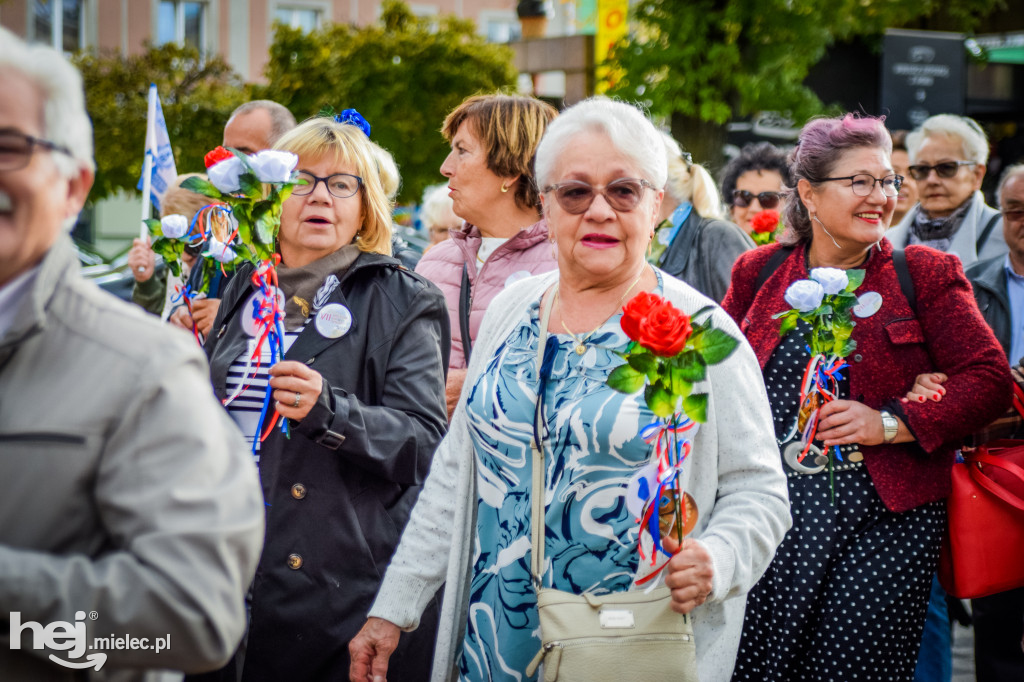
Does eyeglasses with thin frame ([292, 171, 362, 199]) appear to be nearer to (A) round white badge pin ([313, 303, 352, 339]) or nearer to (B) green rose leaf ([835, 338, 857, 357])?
(A) round white badge pin ([313, 303, 352, 339])

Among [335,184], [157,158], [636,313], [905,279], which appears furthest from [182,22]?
[636,313]

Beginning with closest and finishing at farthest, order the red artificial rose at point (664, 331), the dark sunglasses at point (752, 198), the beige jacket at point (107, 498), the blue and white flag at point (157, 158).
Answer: the beige jacket at point (107, 498), the red artificial rose at point (664, 331), the blue and white flag at point (157, 158), the dark sunglasses at point (752, 198)

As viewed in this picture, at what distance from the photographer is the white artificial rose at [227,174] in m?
3.04

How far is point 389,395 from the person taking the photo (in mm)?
3115

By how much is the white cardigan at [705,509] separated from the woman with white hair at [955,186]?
3755 millimetres

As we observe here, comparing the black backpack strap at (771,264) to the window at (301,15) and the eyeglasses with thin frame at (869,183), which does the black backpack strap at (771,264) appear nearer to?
the eyeglasses with thin frame at (869,183)

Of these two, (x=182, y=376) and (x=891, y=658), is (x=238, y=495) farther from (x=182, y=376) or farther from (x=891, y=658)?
(x=891, y=658)

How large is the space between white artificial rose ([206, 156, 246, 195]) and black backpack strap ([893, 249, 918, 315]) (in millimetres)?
2177

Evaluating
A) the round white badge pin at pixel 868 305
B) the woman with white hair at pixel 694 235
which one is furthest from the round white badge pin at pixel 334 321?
the woman with white hair at pixel 694 235

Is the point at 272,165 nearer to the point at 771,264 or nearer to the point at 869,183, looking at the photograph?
the point at 771,264

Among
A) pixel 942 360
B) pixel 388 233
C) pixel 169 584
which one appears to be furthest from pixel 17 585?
pixel 942 360

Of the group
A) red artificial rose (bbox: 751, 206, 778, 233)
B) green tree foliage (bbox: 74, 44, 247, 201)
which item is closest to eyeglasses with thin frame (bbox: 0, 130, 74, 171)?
red artificial rose (bbox: 751, 206, 778, 233)

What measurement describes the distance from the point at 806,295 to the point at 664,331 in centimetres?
121

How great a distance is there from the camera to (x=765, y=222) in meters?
6.09
